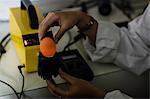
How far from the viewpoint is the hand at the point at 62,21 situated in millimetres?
909

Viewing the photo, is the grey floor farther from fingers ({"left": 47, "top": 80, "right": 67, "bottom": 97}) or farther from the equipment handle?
the equipment handle

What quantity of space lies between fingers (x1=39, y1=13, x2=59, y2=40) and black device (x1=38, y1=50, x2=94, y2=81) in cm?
9

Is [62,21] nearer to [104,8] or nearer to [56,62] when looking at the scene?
[56,62]

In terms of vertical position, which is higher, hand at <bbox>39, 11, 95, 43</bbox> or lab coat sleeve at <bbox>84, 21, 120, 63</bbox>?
hand at <bbox>39, 11, 95, 43</bbox>

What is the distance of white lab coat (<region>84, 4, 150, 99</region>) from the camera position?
104 cm

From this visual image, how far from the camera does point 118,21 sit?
1.33 meters

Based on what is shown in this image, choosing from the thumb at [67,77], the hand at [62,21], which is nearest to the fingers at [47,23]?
the hand at [62,21]

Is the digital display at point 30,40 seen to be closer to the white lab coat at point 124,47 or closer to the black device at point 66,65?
the black device at point 66,65

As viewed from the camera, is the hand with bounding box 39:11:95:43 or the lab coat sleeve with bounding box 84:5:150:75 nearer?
the hand with bounding box 39:11:95:43

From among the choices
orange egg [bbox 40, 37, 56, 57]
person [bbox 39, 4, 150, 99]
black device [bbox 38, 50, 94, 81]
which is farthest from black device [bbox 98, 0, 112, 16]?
orange egg [bbox 40, 37, 56, 57]

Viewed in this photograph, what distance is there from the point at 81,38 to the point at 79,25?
0.13 m

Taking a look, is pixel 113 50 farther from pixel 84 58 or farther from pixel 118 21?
pixel 118 21

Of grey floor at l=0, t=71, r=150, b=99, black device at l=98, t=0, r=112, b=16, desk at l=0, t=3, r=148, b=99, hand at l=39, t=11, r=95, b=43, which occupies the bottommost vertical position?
grey floor at l=0, t=71, r=150, b=99

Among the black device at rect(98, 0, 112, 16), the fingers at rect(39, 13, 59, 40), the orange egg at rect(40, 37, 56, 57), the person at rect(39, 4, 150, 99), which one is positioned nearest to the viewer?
the orange egg at rect(40, 37, 56, 57)
